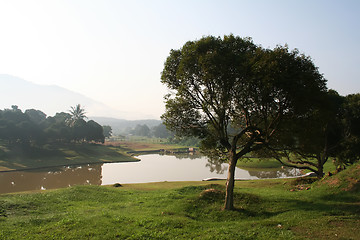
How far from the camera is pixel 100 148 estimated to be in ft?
324

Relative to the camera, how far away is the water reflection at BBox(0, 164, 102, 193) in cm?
4584

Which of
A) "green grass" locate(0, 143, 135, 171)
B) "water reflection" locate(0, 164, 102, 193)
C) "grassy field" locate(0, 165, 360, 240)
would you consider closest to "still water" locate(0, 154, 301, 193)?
"water reflection" locate(0, 164, 102, 193)

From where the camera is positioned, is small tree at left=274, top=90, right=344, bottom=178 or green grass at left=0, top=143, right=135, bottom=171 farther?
green grass at left=0, top=143, right=135, bottom=171

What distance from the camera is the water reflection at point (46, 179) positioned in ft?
150

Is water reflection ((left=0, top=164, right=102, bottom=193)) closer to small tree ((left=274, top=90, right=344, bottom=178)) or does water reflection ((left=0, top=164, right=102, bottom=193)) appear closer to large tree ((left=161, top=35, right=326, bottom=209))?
large tree ((left=161, top=35, right=326, bottom=209))

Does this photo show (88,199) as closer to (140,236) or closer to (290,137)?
(140,236)

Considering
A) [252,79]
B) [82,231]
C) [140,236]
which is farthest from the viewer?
→ [252,79]

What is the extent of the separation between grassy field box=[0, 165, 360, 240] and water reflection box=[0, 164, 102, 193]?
2742 centimetres

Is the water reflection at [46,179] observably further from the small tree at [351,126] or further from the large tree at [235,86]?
the small tree at [351,126]

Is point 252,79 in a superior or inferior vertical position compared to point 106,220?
superior

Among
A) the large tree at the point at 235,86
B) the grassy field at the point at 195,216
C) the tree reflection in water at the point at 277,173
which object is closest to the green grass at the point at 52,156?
the tree reflection in water at the point at 277,173

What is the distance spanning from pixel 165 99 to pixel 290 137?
12038 millimetres

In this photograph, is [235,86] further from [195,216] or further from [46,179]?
[46,179]

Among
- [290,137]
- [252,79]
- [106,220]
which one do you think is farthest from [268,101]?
[106,220]
